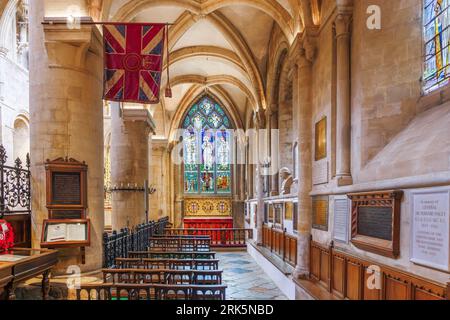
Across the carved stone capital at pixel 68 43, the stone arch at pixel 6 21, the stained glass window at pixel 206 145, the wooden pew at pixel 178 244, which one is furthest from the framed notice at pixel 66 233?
the stained glass window at pixel 206 145

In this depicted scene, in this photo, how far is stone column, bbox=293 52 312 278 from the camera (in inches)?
300

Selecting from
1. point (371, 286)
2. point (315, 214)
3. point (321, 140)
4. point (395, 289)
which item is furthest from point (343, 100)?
point (395, 289)

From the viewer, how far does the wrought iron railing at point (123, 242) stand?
274 inches

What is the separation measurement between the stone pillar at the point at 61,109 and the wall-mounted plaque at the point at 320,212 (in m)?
4.63

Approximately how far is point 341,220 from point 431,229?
7.78 feet

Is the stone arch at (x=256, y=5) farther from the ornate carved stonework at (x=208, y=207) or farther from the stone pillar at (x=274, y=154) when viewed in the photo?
the ornate carved stonework at (x=208, y=207)

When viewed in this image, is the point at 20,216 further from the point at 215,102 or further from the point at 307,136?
the point at 215,102

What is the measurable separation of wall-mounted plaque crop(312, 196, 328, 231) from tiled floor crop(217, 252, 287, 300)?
201cm

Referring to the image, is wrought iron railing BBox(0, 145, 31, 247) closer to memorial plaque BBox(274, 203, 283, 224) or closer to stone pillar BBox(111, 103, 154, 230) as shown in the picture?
stone pillar BBox(111, 103, 154, 230)

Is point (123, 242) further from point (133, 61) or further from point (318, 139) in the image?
point (318, 139)

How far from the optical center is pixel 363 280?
4.95 m
